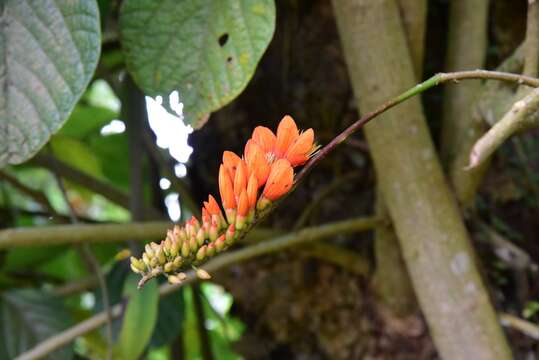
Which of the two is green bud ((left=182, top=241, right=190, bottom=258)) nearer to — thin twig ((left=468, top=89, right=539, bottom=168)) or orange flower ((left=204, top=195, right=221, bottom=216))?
orange flower ((left=204, top=195, right=221, bottom=216))

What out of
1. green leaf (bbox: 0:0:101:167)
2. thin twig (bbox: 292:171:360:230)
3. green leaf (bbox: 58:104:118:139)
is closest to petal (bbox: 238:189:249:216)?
green leaf (bbox: 0:0:101:167)

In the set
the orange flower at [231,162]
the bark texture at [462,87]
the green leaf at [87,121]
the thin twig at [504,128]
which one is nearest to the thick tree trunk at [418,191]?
the bark texture at [462,87]

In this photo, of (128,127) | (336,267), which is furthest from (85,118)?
(336,267)

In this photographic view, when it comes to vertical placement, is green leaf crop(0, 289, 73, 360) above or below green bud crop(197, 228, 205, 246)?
below

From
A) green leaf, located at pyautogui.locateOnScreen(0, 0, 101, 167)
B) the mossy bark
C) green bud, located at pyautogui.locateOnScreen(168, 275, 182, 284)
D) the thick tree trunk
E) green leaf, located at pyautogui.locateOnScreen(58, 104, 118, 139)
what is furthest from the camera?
green leaf, located at pyautogui.locateOnScreen(58, 104, 118, 139)

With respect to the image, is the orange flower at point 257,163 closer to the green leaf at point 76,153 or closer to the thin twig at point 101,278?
the thin twig at point 101,278

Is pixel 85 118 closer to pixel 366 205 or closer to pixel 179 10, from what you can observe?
A: pixel 366 205

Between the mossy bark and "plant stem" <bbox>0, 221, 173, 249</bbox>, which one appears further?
the mossy bark
